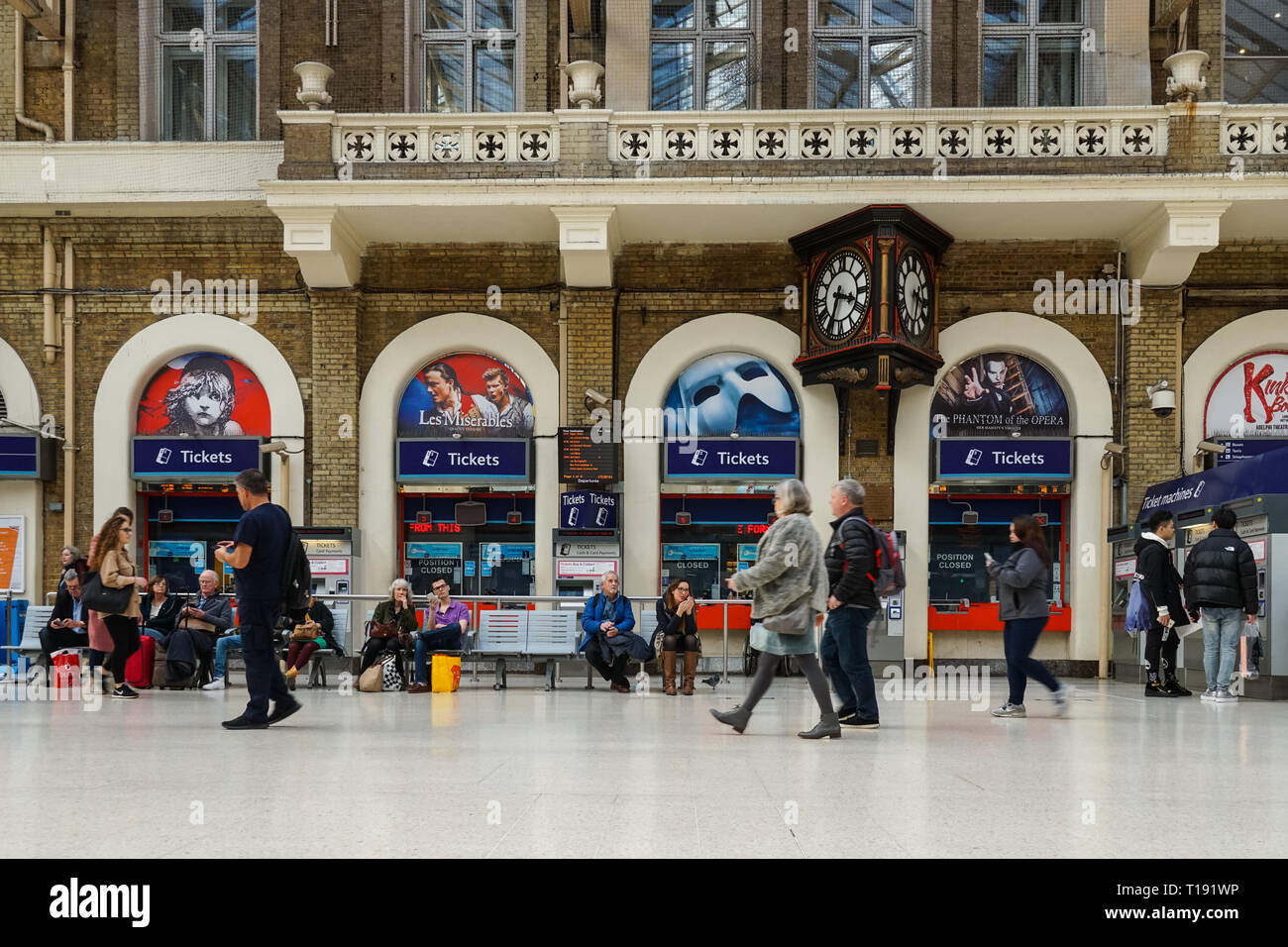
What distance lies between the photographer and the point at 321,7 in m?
17.9

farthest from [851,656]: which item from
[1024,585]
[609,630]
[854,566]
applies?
[609,630]

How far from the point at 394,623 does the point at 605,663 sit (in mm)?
2252

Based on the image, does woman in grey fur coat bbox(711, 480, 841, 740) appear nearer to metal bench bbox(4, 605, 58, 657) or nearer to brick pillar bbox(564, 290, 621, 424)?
brick pillar bbox(564, 290, 621, 424)

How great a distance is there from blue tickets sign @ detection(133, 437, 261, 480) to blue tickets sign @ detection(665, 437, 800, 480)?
542 centimetres

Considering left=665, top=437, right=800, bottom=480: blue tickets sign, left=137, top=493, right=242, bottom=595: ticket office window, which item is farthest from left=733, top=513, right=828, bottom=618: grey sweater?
left=137, top=493, right=242, bottom=595: ticket office window

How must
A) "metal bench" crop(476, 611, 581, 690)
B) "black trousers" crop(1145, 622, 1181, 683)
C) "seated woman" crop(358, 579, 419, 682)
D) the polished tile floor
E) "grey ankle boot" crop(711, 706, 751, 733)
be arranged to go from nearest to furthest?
1. the polished tile floor
2. "grey ankle boot" crop(711, 706, 751, 733)
3. "black trousers" crop(1145, 622, 1181, 683)
4. "seated woman" crop(358, 579, 419, 682)
5. "metal bench" crop(476, 611, 581, 690)

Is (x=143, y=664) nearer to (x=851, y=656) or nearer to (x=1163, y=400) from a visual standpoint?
(x=851, y=656)

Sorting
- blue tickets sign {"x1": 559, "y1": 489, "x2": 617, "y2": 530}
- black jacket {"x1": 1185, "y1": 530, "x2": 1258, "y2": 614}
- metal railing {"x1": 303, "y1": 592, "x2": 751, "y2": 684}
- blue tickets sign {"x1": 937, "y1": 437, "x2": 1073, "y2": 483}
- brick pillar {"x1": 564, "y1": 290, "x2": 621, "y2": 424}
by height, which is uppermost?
brick pillar {"x1": 564, "y1": 290, "x2": 621, "y2": 424}

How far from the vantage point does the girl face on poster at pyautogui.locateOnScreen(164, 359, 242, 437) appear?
1789cm

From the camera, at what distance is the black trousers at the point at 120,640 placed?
11930 mm

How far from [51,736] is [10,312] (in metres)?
A: 11.0

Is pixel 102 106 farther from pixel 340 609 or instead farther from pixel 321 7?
pixel 340 609

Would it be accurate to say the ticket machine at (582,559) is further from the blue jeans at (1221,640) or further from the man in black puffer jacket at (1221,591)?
the blue jeans at (1221,640)
